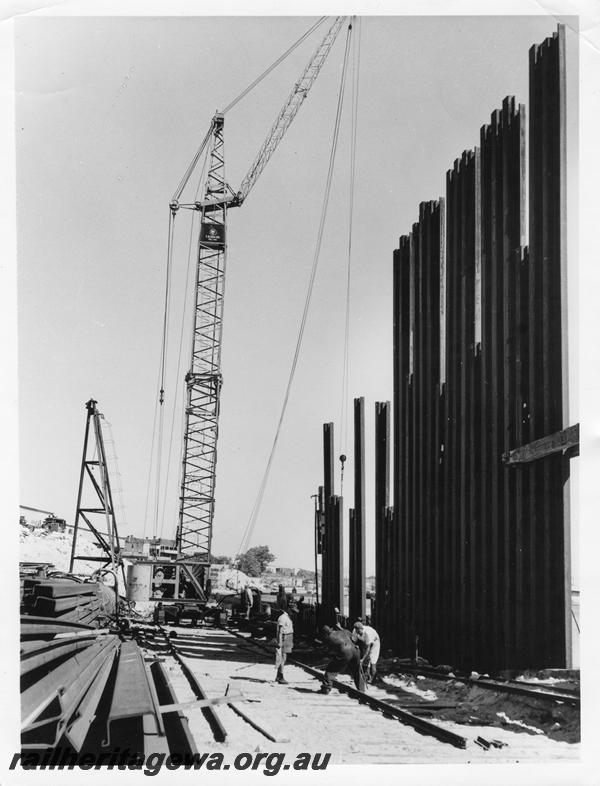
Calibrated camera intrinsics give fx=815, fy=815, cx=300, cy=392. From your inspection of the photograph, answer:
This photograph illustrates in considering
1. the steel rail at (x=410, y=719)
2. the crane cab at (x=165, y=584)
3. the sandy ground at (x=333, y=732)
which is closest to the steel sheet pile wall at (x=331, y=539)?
the crane cab at (x=165, y=584)

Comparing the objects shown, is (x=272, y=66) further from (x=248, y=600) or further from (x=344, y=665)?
(x=248, y=600)

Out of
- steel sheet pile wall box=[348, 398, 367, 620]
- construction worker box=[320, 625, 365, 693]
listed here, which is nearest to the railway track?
construction worker box=[320, 625, 365, 693]

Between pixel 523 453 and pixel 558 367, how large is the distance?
140cm

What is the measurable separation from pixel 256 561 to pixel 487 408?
5079 centimetres

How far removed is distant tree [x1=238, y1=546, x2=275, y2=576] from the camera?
60594 millimetres

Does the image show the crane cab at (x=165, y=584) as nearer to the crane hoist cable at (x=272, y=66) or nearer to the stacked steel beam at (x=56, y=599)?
the stacked steel beam at (x=56, y=599)

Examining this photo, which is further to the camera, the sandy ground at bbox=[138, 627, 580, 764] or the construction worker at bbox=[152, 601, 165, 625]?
the construction worker at bbox=[152, 601, 165, 625]

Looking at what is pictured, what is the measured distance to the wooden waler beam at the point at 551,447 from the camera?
34.7ft

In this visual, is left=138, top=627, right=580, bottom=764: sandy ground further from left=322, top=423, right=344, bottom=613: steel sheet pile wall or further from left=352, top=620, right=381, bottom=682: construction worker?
left=322, top=423, right=344, bottom=613: steel sheet pile wall

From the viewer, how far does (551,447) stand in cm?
1095

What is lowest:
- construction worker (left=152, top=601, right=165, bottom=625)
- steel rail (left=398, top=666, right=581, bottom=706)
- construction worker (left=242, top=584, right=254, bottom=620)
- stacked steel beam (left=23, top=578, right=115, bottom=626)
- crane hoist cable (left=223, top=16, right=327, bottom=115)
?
construction worker (left=152, top=601, right=165, bottom=625)

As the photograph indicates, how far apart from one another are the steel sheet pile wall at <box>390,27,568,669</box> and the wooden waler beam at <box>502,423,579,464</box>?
17cm

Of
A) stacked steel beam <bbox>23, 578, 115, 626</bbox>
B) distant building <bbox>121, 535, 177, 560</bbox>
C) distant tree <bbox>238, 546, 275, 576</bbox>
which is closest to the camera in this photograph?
stacked steel beam <bbox>23, 578, 115, 626</bbox>

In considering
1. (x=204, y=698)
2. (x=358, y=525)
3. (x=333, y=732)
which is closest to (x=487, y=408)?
(x=333, y=732)
